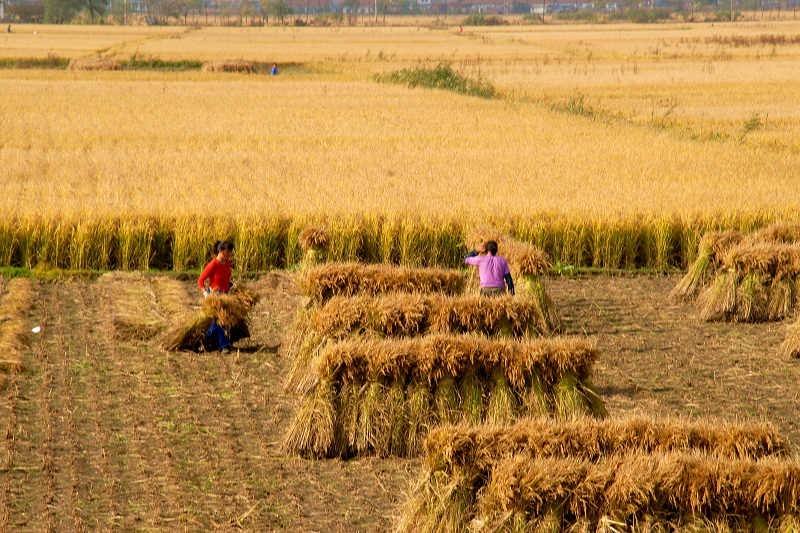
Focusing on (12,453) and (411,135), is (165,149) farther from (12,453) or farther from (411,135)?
(12,453)

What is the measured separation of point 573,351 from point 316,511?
2452 millimetres

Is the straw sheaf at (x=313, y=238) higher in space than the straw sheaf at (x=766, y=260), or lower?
higher

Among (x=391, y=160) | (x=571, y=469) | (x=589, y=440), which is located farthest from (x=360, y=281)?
(x=391, y=160)

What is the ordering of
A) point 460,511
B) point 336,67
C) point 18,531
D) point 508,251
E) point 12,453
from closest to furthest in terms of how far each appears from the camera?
point 460,511 → point 18,531 → point 12,453 → point 508,251 → point 336,67

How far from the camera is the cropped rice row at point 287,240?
18375mm

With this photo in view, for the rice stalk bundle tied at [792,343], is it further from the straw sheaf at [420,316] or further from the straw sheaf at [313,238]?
the straw sheaf at [313,238]

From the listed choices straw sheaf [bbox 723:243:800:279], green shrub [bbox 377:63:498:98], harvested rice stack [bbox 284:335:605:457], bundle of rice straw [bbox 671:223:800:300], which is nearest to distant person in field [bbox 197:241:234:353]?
harvested rice stack [bbox 284:335:605:457]

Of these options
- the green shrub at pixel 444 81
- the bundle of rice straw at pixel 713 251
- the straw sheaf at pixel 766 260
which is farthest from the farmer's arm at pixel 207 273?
the green shrub at pixel 444 81

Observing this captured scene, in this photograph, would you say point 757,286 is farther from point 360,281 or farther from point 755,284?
point 360,281

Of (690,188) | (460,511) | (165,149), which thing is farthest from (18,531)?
(165,149)

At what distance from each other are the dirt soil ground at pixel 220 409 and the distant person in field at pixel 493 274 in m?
1.23

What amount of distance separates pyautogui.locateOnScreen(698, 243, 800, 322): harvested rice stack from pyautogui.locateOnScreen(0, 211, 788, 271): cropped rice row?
319 cm

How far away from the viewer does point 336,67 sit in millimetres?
65938

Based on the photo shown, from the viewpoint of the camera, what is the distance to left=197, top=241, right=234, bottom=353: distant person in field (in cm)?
1373
